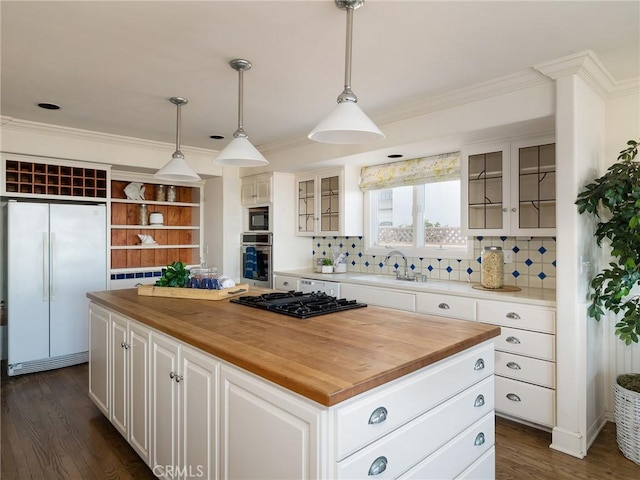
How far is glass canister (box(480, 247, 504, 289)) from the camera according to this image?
309 centimetres

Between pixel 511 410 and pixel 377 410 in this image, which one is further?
pixel 511 410

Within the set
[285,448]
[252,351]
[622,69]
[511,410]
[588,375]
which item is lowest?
[511,410]

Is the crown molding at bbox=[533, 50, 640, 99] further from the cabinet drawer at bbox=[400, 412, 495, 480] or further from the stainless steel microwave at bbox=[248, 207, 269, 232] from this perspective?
the stainless steel microwave at bbox=[248, 207, 269, 232]

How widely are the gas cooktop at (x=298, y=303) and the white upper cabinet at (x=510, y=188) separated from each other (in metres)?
1.48

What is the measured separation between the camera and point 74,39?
216 centimetres

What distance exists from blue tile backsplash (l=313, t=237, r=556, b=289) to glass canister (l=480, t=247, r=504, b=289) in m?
0.23

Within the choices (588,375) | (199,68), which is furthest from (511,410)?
(199,68)

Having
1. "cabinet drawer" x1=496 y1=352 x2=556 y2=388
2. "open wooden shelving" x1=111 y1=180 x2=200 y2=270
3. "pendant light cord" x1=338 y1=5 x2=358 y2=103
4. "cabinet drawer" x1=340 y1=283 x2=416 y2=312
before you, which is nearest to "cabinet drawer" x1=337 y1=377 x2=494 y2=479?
"cabinet drawer" x1=496 y1=352 x2=556 y2=388

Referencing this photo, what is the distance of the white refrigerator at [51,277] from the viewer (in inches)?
145

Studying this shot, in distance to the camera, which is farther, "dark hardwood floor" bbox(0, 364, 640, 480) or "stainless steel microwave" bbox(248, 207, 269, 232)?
"stainless steel microwave" bbox(248, 207, 269, 232)

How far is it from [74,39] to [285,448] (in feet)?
7.55

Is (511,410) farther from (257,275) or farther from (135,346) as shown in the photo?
(257,275)

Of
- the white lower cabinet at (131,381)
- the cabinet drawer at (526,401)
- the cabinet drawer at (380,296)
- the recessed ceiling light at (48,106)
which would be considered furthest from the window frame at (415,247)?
the recessed ceiling light at (48,106)

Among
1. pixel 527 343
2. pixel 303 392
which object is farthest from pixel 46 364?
pixel 527 343
